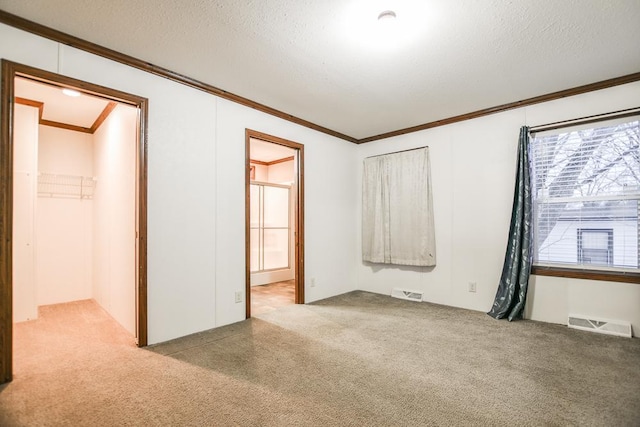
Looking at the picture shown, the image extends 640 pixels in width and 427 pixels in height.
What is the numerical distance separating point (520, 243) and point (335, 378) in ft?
8.22

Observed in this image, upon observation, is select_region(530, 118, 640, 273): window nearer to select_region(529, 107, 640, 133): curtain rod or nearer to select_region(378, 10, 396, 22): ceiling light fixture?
select_region(529, 107, 640, 133): curtain rod

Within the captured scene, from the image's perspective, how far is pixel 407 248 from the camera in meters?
4.30

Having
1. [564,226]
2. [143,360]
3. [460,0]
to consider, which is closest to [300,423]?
[143,360]

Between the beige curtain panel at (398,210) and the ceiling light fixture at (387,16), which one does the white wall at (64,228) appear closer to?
the beige curtain panel at (398,210)

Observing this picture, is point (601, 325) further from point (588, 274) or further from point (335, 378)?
point (335, 378)

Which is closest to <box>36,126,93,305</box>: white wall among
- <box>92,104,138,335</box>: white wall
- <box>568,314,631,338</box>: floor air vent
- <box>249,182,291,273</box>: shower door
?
<box>92,104,138,335</box>: white wall

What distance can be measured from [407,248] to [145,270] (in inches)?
124

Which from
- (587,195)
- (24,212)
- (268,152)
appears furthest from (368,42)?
(268,152)

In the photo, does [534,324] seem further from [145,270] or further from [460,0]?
[145,270]

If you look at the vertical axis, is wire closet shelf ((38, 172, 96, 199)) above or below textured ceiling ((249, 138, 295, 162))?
below

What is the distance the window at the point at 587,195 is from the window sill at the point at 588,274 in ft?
0.16

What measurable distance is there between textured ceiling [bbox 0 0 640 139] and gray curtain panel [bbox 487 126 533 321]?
0.75m

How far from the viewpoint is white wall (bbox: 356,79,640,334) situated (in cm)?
301

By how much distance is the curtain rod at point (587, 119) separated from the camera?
2.89 m
